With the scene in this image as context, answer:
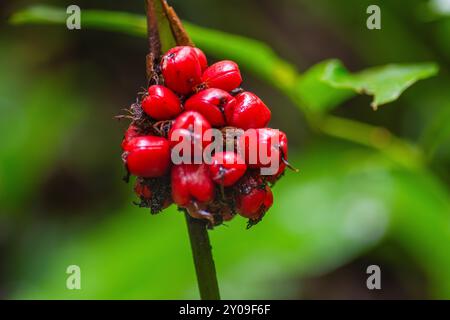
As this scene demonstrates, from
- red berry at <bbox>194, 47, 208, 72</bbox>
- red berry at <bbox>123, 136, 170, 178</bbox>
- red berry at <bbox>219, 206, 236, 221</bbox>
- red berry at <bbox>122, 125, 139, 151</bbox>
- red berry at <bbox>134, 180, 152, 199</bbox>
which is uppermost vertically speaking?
red berry at <bbox>194, 47, 208, 72</bbox>

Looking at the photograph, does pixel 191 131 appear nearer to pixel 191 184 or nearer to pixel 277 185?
pixel 191 184

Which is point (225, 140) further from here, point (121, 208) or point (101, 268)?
point (121, 208)

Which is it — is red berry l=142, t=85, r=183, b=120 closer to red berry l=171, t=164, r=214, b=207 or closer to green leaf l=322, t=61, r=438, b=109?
red berry l=171, t=164, r=214, b=207

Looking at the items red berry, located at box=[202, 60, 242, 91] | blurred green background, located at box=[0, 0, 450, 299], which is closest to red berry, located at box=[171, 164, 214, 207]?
red berry, located at box=[202, 60, 242, 91]

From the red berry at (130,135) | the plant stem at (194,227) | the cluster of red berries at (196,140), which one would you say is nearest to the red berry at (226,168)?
the cluster of red berries at (196,140)

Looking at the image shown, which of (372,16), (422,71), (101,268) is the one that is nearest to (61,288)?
(101,268)
